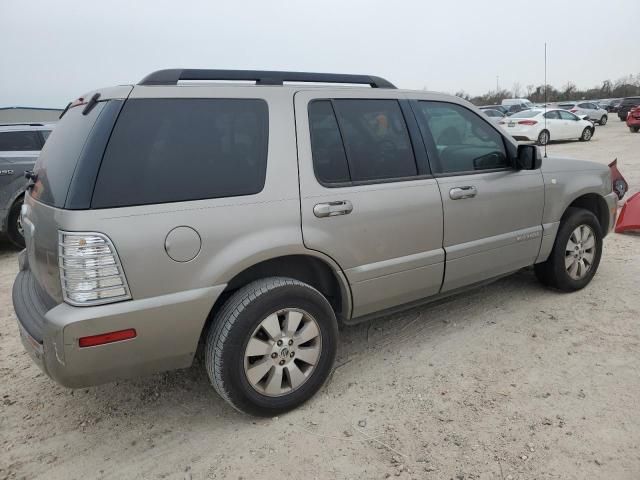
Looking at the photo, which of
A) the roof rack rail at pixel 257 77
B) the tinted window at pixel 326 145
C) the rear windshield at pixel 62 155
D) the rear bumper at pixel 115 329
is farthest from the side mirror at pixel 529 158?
the rear windshield at pixel 62 155

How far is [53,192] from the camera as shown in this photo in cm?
242

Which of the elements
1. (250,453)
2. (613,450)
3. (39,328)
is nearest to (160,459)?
(250,453)

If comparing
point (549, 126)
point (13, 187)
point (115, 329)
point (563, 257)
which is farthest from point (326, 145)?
point (549, 126)

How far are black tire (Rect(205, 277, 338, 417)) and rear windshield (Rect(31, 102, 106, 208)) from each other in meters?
0.96

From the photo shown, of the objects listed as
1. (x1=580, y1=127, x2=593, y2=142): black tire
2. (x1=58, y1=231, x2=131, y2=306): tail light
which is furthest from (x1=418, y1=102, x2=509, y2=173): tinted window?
(x1=580, y1=127, x2=593, y2=142): black tire

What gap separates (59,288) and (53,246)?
0.64 feet

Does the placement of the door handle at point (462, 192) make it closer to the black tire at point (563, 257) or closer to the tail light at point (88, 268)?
the black tire at point (563, 257)

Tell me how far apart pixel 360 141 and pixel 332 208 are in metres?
0.53

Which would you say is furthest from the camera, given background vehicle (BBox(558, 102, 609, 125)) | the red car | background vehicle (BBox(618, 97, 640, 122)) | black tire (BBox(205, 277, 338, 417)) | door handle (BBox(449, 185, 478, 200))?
background vehicle (BBox(618, 97, 640, 122))

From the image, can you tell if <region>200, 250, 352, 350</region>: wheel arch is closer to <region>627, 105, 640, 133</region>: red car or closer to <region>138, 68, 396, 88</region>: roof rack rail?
<region>138, 68, 396, 88</region>: roof rack rail

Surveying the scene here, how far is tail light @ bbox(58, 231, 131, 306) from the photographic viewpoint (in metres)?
2.16

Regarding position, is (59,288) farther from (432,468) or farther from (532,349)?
(532,349)

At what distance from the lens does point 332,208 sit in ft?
9.27

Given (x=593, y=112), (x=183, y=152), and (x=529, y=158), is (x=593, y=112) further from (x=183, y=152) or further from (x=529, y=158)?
(x=183, y=152)
